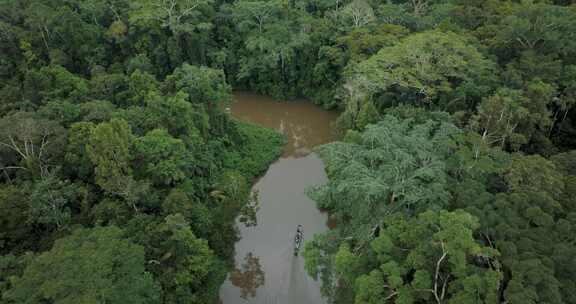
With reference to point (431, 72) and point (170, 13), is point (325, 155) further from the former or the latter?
point (170, 13)

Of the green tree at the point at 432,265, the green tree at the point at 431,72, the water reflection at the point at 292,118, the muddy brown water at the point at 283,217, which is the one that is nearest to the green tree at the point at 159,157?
the muddy brown water at the point at 283,217

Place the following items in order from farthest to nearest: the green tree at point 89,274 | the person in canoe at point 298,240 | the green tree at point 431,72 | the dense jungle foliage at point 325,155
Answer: the green tree at point 431,72, the person in canoe at point 298,240, the dense jungle foliage at point 325,155, the green tree at point 89,274

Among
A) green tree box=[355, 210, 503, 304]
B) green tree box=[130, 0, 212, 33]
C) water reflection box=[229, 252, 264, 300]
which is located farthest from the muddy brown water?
green tree box=[130, 0, 212, 33]

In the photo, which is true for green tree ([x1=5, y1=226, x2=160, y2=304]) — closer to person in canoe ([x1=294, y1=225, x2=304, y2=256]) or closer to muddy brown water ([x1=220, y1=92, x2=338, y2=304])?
muddy brown water ([x1=220, y1=92, x2=338, y2=304])

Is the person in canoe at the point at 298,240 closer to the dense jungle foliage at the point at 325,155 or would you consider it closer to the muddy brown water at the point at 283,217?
the muddy brown water at the point at 283,217

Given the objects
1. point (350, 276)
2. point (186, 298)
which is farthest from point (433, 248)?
point (186, 298)

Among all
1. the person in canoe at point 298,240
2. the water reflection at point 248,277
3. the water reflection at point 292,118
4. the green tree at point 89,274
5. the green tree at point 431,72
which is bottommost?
the water reflection at point 248,277

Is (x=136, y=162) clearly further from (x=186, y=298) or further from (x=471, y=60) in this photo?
(x=471, y=60)
